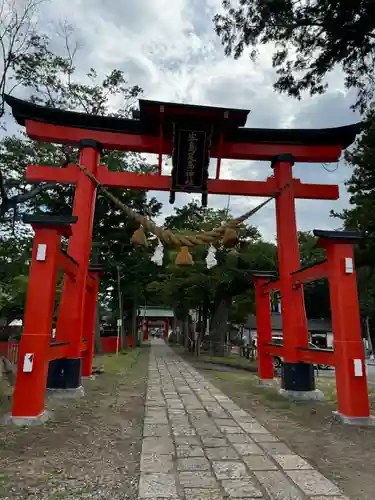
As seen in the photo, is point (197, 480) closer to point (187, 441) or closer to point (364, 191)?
point (187, 441)

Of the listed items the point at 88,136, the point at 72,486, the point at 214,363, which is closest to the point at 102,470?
the point at 72,486

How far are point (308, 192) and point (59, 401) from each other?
6.46 metres

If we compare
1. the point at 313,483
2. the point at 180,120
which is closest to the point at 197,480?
the point at 313,483

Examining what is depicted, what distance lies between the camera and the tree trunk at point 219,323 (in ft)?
71.1

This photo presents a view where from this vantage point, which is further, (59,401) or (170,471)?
(59,401)

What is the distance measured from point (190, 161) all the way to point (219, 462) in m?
5.55

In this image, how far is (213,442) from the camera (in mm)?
4273

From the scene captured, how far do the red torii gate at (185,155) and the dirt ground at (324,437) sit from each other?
1090 mm

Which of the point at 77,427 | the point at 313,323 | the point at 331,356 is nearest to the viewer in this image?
the point at 77,427

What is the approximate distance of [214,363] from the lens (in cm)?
1809

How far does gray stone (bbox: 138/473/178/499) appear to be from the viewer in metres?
2.83

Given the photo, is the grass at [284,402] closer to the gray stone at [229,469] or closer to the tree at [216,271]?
the gray stone at [229,469]

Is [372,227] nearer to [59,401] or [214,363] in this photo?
[59,401]

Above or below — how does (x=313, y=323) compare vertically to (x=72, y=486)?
above
